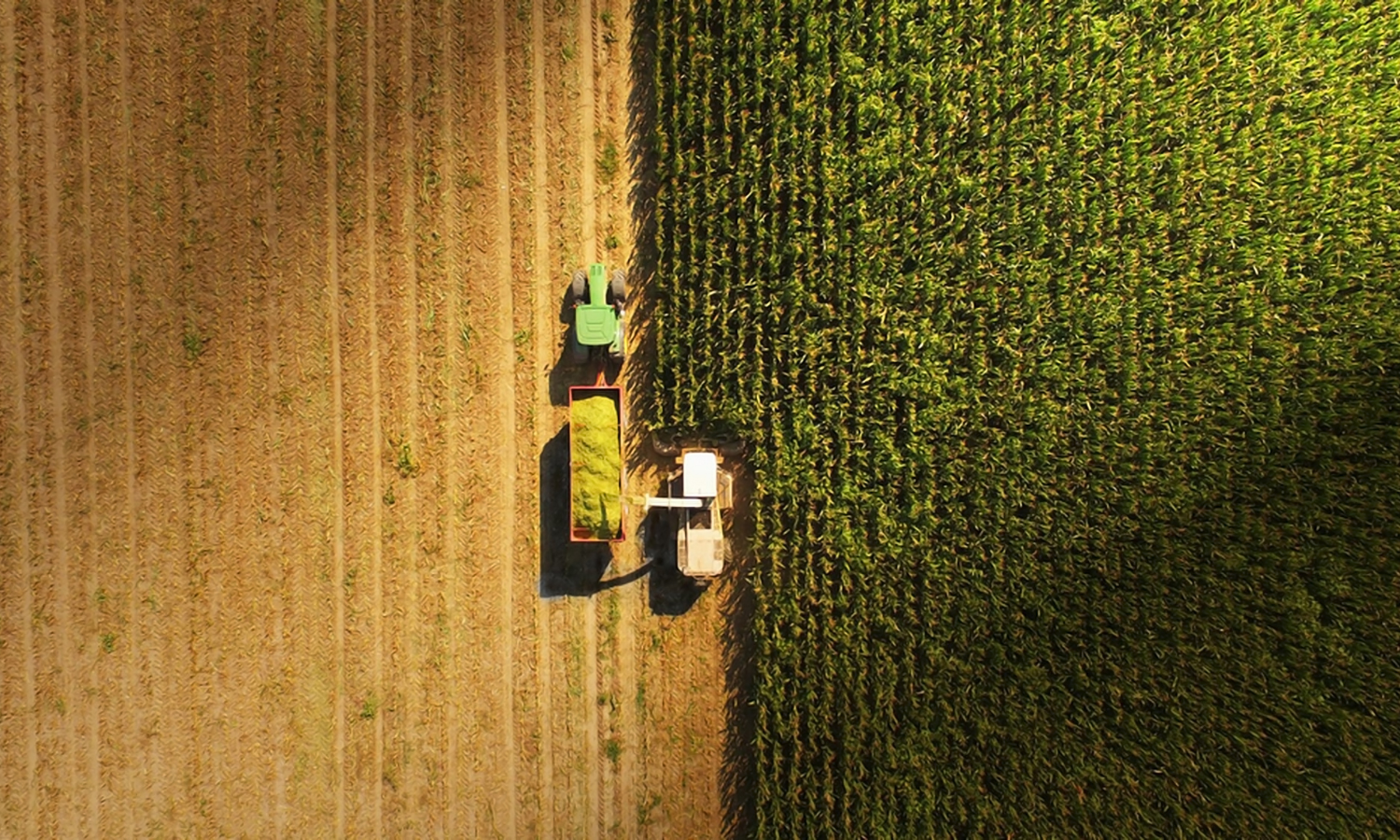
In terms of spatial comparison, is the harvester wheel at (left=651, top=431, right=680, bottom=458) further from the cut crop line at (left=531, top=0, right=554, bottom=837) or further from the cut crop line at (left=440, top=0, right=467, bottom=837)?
the cut crop line at (left=440, top=0, right=467, bottom=837)

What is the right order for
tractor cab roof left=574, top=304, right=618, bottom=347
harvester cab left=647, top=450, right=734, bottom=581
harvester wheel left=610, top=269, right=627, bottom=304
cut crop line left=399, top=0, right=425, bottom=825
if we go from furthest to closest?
cut crop line left=399, top=0, right=425, bottom=825 → harvester wheel left=610, top=269, right=627, bottom=304 → tractor cab roof left=574, top=304, right=618, bottom=347 → harvester cab left=647, top=450, right=734, bottom=581

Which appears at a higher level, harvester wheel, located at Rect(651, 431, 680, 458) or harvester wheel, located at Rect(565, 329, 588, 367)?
harvester wheel, located at Rect(565, 329, 588, 367)

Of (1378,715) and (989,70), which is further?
(989,70)

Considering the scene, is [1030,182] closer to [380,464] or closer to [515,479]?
[515,479]

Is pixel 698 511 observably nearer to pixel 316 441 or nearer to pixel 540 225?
pixel 540 225

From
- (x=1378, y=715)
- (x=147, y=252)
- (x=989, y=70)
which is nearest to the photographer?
(x=1378, y=715)

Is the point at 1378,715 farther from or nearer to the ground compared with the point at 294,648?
nearer to the ground

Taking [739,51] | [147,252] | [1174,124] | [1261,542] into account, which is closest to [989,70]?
[1174,124]

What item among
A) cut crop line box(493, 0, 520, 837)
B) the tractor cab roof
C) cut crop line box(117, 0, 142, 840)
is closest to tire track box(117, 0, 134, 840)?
cut crop line box(117, 0, 142, 840)
